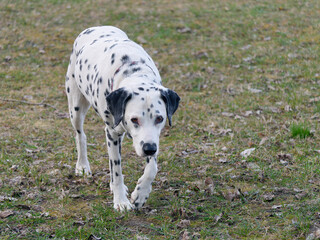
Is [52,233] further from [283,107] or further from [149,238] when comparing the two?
[283,107]

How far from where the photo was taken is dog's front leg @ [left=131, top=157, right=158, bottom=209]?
5.35 meters

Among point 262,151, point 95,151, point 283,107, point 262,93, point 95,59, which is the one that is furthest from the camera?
point 262,93

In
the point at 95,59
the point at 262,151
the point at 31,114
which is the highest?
the point at 95,59

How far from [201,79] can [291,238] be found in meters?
6.24

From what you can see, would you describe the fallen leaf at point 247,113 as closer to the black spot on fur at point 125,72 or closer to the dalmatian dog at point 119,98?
the dalmatian dog at point 119,98

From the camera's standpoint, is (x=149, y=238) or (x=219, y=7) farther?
(x=219, y=7)

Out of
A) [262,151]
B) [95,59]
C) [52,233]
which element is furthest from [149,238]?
[262,151]

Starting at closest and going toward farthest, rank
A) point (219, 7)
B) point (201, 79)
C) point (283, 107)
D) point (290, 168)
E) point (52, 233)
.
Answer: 1. point (52, 233)
2. point (290, 168)
3. point (283, 107)
4. point (201, 79)
5. point (219, 7)

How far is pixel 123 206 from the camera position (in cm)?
544

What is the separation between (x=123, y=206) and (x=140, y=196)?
0.24 meters

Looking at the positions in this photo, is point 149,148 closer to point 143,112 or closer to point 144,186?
point 143,112

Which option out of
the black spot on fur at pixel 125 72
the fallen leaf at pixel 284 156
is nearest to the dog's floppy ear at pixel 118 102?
the black spot on fur at pixel 125 72

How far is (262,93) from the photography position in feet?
31.0

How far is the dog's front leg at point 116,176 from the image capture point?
5.48m
